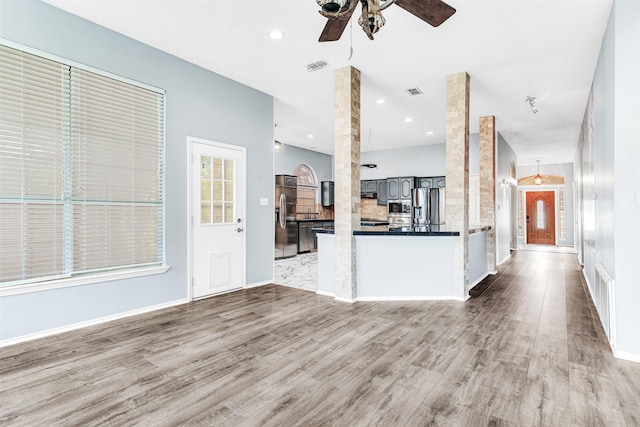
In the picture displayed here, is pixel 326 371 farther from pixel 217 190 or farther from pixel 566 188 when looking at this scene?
pixel 566 188

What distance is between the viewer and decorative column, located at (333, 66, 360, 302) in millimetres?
4227

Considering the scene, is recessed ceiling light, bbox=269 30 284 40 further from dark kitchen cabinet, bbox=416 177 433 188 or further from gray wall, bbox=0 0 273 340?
dark kitchen cabinet, bbox=416 177 433 188

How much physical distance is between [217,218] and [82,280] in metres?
1.70

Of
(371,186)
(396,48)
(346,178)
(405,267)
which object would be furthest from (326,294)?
(371,186)

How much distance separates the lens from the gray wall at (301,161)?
879 cm

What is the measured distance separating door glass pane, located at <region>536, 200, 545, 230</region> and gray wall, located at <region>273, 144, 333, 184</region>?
799 centimetres

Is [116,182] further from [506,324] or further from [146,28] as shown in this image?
[506,324]

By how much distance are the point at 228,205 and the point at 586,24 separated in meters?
4.47

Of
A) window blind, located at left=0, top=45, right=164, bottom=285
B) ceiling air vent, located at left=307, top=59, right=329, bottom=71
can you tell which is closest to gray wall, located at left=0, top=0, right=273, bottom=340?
window blind, located at left=0, top=45, right=164, bottom=285

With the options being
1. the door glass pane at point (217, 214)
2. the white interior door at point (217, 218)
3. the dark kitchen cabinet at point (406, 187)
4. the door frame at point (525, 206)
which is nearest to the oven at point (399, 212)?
the dark kitchen cabinet at point (406, 187)

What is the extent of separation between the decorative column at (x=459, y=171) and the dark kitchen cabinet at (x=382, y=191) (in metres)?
5.05

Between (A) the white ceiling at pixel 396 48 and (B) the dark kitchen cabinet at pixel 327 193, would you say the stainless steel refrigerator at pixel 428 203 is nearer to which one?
(A) the white ceiling at pixel 396 48

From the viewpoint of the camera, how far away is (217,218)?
4.54m

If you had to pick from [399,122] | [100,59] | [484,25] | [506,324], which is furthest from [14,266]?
[399,122]
